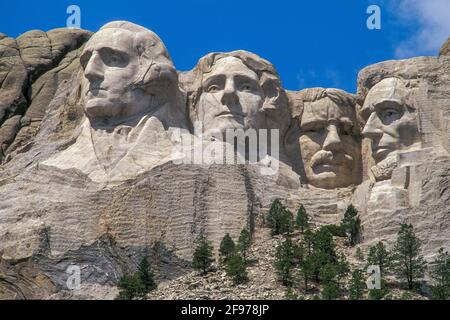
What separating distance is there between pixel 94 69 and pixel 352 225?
16.5ft

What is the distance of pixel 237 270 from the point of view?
3444cm

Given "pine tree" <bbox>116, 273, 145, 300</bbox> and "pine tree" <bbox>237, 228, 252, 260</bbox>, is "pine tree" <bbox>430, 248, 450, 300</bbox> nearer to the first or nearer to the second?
→ "pine tree" <bbox>237, 228, 252, 260</bbox>

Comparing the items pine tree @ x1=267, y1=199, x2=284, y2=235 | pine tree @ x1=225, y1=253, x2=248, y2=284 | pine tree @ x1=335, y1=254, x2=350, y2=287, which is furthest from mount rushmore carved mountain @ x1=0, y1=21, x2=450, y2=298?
pine tree @ x1=335, y1=254, x2=350, y2=287

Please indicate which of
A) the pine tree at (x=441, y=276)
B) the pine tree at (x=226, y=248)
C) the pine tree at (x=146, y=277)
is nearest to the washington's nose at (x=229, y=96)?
the pine tree at (x=226, y=248)

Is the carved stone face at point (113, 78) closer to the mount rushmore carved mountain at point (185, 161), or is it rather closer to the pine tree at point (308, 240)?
the mount rushmore carved mountain at point (185, 161)

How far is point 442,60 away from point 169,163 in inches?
196

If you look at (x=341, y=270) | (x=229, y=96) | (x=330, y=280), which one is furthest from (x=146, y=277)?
(x=229, y=96)

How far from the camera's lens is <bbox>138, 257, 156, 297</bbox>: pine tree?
34.9 m

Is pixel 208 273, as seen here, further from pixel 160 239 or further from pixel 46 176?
pixel 46 176

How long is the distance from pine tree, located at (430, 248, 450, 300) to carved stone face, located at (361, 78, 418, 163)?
2.81m

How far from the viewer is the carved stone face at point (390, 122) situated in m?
37.6

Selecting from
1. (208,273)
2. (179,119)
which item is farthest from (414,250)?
(179,119)

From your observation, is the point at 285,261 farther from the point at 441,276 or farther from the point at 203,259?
the point at 441,276

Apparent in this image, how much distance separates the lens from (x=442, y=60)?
125 ft
